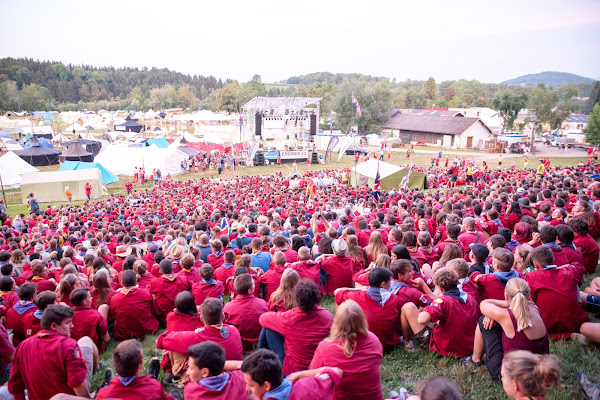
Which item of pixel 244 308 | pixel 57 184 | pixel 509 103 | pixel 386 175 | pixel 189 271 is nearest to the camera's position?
pixel 244 308

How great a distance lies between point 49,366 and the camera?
3461mm

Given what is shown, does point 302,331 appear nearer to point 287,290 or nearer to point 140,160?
point 287,290

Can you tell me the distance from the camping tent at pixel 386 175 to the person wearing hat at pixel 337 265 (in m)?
14.2

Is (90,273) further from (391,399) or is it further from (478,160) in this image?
(478,160)

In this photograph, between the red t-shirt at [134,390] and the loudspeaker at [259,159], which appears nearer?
the red t-shirt at [134,390]

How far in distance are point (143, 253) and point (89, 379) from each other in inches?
184

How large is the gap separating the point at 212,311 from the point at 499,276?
3.12 meters

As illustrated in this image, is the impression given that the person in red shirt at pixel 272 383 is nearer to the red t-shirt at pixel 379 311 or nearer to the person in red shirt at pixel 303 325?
the person in red shirt at pixel 303 325

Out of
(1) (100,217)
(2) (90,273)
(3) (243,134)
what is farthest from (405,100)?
(2) (90,273)

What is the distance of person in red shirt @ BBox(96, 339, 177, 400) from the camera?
2.91 metres

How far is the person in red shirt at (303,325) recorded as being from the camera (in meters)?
3.58

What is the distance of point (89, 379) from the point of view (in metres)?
4.00

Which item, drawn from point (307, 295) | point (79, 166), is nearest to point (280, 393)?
point (307, 295)

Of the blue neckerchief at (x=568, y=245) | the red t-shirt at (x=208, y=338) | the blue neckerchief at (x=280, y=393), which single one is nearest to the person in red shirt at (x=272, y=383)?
the blue neckerchief at (x=280, y=393)
